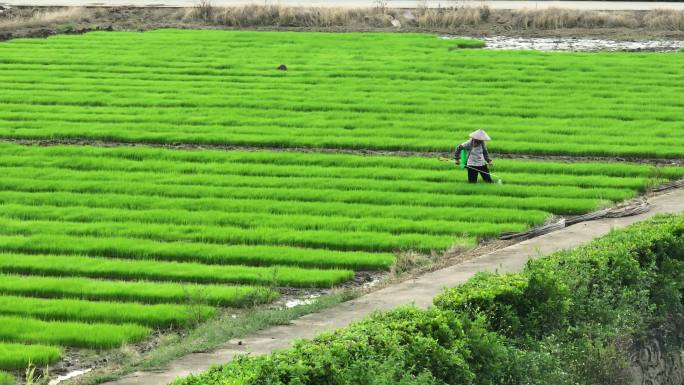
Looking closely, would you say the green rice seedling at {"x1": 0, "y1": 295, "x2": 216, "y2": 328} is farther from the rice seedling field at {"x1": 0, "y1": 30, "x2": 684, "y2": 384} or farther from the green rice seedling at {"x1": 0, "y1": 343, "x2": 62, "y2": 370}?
the green rice seedling at {"x1": 0, "y1": 343, "x2": 62, "y2": 370}

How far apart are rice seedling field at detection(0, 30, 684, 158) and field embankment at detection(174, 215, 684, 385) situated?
47.6 ft

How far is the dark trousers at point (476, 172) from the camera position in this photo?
25688 millimetres

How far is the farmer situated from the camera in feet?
80.2

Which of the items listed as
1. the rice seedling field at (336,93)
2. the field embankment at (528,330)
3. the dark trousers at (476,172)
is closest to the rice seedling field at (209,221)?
the dark trousers at (476,172)

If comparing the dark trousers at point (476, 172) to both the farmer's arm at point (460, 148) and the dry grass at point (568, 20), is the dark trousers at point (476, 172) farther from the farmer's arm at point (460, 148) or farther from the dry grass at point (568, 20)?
the dry grass at point (568, 20)

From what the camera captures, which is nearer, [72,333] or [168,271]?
[72,333]

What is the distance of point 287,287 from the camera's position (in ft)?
60.7

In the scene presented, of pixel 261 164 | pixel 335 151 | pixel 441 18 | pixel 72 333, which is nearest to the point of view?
pixel 72 333

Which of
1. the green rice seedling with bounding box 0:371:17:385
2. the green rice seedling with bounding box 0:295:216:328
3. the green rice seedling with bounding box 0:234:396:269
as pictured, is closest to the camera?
the green rice seedling with bounding box 0:371:17:385

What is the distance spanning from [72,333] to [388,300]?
4.17m

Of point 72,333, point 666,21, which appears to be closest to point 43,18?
point 666,21

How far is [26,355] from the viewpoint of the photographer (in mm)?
14875

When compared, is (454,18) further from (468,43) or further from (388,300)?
(388,300)

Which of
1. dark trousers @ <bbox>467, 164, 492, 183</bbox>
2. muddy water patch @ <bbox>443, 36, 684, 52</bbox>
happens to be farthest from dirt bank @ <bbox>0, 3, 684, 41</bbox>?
dark trousers @ <bbox>467, 164, 492, 183</bbox>
